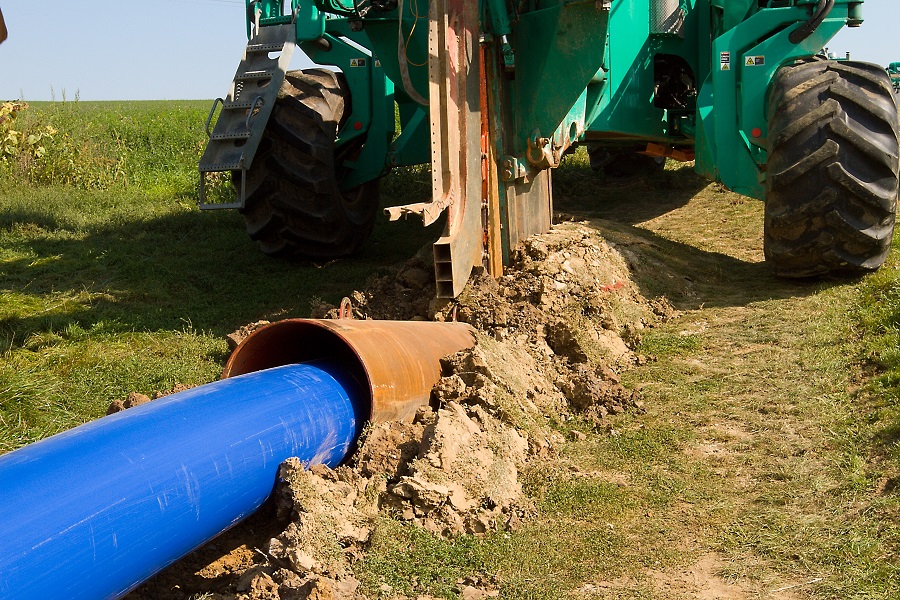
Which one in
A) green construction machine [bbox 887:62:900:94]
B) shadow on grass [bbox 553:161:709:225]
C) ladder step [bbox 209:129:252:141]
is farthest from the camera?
green construction machine [bbox 887:62:900:94]

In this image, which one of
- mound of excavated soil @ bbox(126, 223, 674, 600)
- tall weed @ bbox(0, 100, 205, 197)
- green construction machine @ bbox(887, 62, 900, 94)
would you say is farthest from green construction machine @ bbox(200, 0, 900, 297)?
tall weed @ bbox(0, 100, 205, 197)

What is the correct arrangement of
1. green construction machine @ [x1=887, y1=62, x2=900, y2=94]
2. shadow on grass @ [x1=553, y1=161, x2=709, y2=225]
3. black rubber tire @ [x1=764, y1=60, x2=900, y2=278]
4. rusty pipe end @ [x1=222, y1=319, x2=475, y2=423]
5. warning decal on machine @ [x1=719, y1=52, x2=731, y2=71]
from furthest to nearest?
green construction machine @ [x1=887, y1=62, x2=900, y2=94], shadow on grass @ [x1=553, y1=161, x2=709, y2=225], warning decal on machine @ [x1=719, y1=52, x2=731, y2=71], black rubber tire @ [x1=764, y1=60, x2=900, y2=278], rusty pipe end @ [x1=222, y1=319, x2=475, y2=423]

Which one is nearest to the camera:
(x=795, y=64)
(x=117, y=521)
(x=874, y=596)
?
(x=117, y=521)

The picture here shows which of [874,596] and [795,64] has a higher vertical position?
[795,64]

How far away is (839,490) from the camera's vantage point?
3764 mm

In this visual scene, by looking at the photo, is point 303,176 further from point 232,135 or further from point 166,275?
point 166,275

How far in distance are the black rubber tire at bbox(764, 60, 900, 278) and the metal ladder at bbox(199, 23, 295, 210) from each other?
3553 mm

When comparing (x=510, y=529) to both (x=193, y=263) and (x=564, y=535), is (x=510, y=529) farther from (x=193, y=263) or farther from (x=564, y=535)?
(x=193, y=263)

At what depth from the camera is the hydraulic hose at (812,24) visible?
664 centimetres

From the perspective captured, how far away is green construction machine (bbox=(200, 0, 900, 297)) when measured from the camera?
5.61m

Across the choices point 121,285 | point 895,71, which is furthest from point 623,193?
point 121,285

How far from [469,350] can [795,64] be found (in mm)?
3700

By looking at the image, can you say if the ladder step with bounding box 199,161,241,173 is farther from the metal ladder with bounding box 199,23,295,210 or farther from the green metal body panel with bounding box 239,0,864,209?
the green metal body panel with bounding box 239,0,864,209

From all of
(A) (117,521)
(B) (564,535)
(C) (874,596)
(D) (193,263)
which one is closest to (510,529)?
(B) (564,535)
